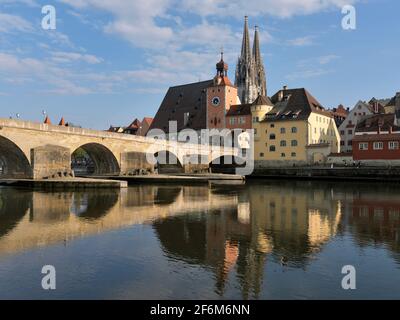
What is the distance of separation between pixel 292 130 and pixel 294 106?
512 centimetres

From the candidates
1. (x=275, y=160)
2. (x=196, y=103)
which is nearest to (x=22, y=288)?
(x=275, y=160)

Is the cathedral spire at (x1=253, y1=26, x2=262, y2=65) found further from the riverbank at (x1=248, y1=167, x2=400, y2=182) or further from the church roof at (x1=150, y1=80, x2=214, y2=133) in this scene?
the riverbank at (x1=248, y1=167, x2=400, y2=182)

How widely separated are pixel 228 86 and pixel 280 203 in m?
56.5

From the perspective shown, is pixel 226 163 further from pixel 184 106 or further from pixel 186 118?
pixel 184 106

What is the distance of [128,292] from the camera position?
9445 mm

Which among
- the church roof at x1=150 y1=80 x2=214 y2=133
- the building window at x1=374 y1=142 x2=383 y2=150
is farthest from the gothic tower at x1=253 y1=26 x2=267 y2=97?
the building window at x1=374 y1=142 x2=383 y2=150

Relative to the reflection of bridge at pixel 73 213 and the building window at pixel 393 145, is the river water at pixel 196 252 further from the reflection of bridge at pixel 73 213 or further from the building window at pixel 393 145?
the building window at pixel 393 145

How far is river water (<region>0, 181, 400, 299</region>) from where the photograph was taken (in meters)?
9.72

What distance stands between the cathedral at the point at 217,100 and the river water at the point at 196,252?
187ft

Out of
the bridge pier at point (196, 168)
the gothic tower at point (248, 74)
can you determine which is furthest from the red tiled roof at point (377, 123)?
the gothic tower at point (248, 74)

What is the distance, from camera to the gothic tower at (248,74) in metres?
115

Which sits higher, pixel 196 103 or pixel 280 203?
pixel 196 103

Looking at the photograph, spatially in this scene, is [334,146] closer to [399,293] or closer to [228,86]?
[228,86]

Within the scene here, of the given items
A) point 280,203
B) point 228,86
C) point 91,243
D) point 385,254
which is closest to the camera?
point 385,254
